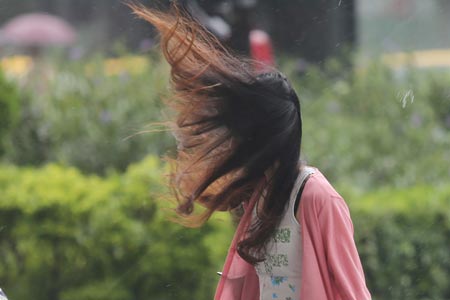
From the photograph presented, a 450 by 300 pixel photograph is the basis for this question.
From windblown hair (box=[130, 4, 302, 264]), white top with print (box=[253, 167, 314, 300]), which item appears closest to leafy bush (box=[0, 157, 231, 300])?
windblown hair (box=[130, 4, 302, 264])

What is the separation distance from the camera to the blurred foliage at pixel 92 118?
8.20m

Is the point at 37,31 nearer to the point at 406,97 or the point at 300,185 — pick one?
the point at 406,97

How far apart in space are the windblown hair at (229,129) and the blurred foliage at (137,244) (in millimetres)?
2539

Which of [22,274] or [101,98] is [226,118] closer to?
[22,274]

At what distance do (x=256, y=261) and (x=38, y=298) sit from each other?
321 centimetres

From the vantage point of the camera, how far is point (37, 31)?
12.2 meters

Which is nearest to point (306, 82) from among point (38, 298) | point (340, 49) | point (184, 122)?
point (340, 49)

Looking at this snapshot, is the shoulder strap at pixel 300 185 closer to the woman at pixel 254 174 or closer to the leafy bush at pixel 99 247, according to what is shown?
the woman at pixel 254 174

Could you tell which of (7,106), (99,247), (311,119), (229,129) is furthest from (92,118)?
(229,129)

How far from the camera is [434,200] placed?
6.22 meters

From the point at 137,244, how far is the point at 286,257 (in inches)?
114

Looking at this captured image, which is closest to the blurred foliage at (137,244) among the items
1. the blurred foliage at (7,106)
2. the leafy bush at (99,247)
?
the leafy bush at (99,247)

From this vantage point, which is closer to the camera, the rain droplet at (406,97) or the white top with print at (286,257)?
the white top with print at (286,257)

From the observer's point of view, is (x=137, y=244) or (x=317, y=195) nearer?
(x=317, y=195)
